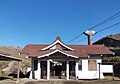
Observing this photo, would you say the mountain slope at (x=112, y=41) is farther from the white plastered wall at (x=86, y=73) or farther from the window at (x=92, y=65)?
the white plastered wall at (x=86, y=73)

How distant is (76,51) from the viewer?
32969mm

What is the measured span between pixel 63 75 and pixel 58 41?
4.60 m

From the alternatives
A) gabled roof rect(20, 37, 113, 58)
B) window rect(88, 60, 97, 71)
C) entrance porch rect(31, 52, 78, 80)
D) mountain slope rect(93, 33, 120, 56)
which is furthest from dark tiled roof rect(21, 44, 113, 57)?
mountain slope rect(93, 33, 120, 56)

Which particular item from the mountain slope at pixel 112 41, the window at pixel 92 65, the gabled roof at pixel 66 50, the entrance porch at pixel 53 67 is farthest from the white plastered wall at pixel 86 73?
the mountain slope at pixel 112 41

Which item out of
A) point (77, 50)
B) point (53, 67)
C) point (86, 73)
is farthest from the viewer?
point (77, 50)

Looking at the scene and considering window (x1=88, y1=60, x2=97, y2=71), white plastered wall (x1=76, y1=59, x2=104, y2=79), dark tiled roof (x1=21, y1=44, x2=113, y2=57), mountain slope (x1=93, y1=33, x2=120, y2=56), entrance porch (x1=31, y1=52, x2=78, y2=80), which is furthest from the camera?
mountain slope (x1=93, y1=33, x2=120, y2=56)

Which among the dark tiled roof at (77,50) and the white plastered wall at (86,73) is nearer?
the white plastered wall at (86,73)

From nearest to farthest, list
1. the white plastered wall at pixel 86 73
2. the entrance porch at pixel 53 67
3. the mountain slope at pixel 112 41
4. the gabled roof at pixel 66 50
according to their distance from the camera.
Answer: the entrance porch at pixel 53 67, the gabled roof at pixel 66 50, the white plastered wall at pixel 86 73, the mountain slope at pixel 112 41

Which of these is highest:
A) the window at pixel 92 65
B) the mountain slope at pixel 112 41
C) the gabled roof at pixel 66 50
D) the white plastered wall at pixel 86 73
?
the mountain slope at pixel 112 41

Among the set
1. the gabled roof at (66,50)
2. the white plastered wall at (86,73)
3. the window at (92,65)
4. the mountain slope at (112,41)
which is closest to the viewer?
the gabled roof at (66,50)

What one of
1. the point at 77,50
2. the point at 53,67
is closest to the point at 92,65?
the point at 77,50

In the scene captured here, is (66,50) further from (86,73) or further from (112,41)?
(112,41)

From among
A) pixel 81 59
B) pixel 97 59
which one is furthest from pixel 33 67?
pixel 97 59

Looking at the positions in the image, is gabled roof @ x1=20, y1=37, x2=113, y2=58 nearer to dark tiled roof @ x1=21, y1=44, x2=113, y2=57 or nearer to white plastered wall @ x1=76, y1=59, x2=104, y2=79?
dark tiled roof @ x1=21, y1=44, x2=113, y2=57
